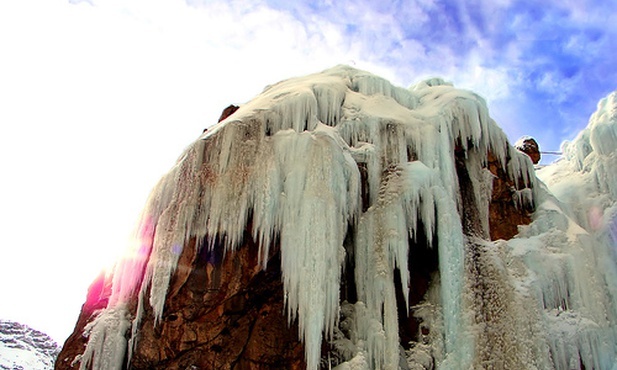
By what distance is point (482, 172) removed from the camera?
11.3 metres

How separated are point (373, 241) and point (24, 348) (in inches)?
4453

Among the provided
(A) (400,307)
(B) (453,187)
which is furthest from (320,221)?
(B) (453,187)

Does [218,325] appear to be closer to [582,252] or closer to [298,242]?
[298,242]

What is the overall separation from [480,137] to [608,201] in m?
3.26

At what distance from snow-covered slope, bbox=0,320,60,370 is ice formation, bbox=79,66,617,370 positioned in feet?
313

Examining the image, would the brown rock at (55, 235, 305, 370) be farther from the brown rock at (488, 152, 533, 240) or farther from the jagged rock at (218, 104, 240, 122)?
the brown rock at (488, 152, 533, 240)

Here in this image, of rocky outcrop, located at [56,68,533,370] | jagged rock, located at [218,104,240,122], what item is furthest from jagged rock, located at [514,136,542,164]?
jagged rock, located at [218,104,240,122]

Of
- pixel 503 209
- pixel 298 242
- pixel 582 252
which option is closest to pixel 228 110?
pixel 298 242

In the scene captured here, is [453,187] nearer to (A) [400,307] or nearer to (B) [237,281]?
(A) [400,307]

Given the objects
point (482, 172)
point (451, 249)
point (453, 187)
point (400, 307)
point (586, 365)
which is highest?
point (482, 172)

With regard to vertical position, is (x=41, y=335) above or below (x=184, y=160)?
above

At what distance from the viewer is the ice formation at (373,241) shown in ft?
28.3

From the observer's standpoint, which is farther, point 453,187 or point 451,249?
point 453,187

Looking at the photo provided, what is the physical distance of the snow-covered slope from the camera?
9394 cm
